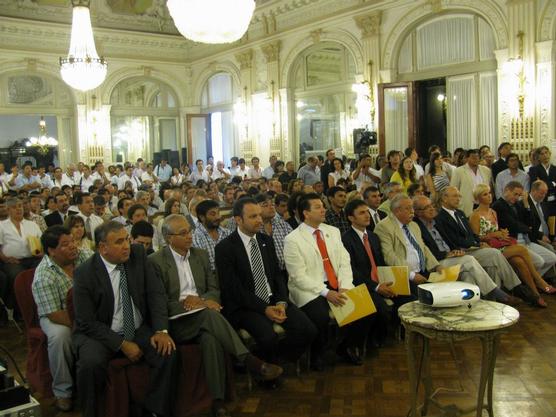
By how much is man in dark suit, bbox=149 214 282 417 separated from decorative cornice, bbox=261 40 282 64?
35.1 feet

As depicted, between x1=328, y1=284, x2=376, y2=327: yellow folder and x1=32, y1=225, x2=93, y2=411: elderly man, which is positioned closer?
x1=32, y1=225, x2=93, y2=411: elderly man

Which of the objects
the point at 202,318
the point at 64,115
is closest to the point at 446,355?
the point at 202,318

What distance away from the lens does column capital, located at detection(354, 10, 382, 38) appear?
447 inches

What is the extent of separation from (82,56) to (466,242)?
696 cm

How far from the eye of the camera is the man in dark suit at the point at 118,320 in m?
3.14

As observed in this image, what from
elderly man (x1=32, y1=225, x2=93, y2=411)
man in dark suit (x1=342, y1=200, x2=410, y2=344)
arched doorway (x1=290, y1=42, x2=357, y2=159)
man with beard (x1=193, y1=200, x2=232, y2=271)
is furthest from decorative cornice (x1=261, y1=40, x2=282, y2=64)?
elderly man (x1=32, y1=225, x2=93, y2=411)

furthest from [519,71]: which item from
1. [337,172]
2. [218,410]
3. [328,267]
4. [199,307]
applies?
[218,410]

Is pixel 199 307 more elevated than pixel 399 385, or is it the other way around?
pixel 199 307

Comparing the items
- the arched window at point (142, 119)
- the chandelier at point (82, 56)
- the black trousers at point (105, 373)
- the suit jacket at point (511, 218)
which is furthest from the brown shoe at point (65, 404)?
the arched window at point (142, 119)

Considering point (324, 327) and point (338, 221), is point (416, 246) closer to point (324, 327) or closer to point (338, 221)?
point (338, 221)

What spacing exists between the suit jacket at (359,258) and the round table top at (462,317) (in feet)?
4.33

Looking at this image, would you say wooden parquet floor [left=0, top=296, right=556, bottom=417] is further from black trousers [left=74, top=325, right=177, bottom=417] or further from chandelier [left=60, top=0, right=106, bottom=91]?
chandelier [left=60, top=0, right=106, bottom=91]

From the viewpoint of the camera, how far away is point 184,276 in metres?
3.80

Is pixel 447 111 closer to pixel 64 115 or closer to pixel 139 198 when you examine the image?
pixel 139 198
